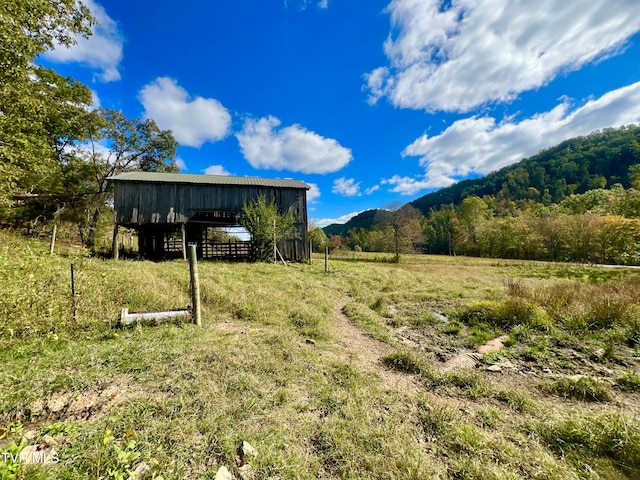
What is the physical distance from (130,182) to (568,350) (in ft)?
75.2

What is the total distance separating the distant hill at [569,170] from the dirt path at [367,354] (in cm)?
7769

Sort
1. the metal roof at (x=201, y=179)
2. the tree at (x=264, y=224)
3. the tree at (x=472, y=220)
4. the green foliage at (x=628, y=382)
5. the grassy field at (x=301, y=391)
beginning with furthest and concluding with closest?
1. the tree at (x=472, y=220)
2. the tree at (x=264, y=224)
3. the metal roof at (x=201, y=179)
4. the green foliage at (x=628, y=382)
5. the grassy field at (x=301, y=391)

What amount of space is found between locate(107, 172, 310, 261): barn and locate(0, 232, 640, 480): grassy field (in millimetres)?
12374

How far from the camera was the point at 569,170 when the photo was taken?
68312 millimetres

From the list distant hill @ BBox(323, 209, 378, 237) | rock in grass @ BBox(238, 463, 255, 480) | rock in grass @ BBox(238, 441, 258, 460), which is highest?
distant hill @ BBox(323, 209, 378, 237)

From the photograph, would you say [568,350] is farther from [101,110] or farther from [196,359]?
[101,110]

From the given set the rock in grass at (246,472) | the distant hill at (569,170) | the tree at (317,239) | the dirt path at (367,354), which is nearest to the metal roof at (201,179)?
the dirt path at (367,354)

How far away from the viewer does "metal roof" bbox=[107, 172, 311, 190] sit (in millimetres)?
17172

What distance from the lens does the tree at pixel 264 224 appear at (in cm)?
1814

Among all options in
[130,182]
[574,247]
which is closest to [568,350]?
[130,182]

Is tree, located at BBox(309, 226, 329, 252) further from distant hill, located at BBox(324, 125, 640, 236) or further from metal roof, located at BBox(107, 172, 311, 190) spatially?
metal roof, located at BBox(107, 172, 311, 190)

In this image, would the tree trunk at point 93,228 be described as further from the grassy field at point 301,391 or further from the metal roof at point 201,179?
the grassy field at point 301,391

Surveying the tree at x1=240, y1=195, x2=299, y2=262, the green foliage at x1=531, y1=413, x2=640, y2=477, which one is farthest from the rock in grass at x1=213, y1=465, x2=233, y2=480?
the tree at x1=240, y1=195, x2=299, y2=262

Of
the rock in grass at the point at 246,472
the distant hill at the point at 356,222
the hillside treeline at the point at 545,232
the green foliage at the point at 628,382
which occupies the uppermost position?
the distant hill at the point at 356,222
